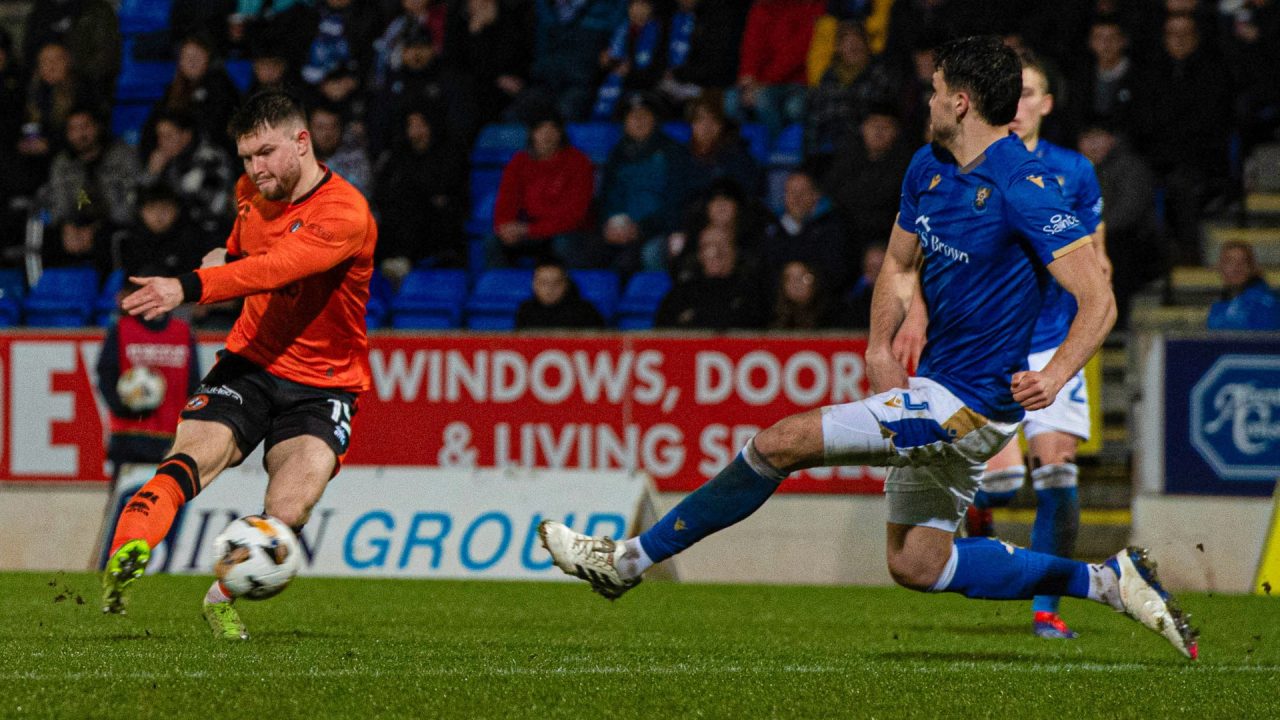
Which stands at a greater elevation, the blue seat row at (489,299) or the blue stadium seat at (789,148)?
the blue stadium seat at (789,148)

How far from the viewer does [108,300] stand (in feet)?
47.4

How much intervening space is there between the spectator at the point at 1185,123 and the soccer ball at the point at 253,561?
8.87 meters

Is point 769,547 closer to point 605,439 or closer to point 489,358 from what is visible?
point 605,439

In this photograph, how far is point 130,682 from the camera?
5.38 meters

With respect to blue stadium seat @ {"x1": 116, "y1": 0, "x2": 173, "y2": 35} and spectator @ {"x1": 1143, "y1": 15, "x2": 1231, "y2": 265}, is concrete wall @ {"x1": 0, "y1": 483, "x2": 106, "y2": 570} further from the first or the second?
spectator @ {"x1": 1143, "y1": 15, "x2": 1231, "y2": 265}

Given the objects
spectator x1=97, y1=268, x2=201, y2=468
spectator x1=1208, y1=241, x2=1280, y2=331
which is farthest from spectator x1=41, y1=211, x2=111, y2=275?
spectator x1=1208, y1=241, x2=1280, y2=331

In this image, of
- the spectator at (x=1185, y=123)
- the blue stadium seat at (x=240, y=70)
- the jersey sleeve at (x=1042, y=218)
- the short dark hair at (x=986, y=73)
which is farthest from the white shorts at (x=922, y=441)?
the blue stadium seat at (x=240, y=70)

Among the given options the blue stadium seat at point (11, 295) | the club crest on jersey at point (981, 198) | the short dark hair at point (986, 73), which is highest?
the short dark hair at point (986, 73)

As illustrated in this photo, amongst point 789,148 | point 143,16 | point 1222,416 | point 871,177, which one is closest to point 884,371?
point 1222,416

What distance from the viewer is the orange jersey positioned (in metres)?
7.02

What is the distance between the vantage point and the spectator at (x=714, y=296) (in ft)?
41.7

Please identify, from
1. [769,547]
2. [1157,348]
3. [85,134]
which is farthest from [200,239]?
[1157,348]

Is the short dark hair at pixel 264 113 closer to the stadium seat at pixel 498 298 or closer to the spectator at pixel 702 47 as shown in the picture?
the stadium seat at pixel 498 298

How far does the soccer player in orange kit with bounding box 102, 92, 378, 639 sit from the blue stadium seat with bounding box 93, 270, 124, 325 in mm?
7250
